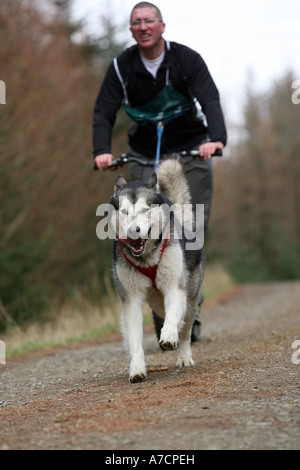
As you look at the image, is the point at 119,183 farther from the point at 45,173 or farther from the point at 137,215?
the point at 45,173

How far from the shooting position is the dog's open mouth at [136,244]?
13.9 ft

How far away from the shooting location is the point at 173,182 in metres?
4.92

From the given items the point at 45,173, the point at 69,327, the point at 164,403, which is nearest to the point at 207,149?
the point at 164,403

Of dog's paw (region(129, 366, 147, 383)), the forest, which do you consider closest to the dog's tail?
dog's paw (region(129, 366, 147, 383))

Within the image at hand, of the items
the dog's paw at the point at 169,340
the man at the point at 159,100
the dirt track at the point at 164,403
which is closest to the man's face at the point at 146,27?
the man at the point at 159,100

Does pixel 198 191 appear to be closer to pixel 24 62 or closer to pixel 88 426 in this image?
pixel 88 426

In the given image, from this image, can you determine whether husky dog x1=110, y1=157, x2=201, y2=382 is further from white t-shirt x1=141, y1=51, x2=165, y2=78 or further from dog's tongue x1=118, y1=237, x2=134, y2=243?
white t-shirt x1=141, y1=51, x2=165, y2=78

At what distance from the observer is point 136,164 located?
18.7ft

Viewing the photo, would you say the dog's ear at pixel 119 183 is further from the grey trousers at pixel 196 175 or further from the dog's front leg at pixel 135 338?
the grey trousers at pixel 196 175

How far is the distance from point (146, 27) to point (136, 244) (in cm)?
196

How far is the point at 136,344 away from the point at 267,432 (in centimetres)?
176

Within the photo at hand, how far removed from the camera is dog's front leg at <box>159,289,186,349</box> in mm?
4070

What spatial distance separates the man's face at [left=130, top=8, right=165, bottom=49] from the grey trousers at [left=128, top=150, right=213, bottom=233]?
103 cm

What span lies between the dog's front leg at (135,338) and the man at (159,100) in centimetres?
137
